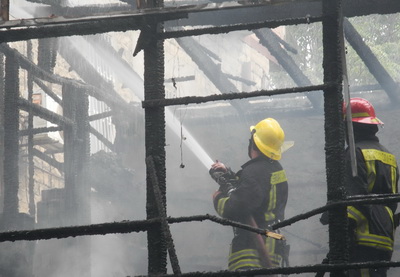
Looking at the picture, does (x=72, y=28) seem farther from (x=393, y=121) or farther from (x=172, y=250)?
(x=393, y=121)

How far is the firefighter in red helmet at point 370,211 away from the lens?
487 centimetres

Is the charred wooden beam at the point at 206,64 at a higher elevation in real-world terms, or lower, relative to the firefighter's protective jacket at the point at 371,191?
higher

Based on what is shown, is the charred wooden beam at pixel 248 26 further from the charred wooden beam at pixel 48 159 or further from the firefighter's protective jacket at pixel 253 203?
the charred wooden beam at pixel 48 159

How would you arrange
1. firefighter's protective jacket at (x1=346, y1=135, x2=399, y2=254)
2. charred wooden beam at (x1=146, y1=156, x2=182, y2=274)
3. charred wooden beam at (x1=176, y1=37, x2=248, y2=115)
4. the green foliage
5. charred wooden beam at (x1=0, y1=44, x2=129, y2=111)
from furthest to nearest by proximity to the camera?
the green foliage, charred wooden beam at (x1=176, y1=37, x2=248, y2=115), charred wooden beam at (x1=0, y1=44, x2=129, y2=111), firefighter's protective jacket at (x1=346, y1=135, x2=399, y2=254), charred wooden beam at (x1=146, y1=156, x2=182, y2=274)

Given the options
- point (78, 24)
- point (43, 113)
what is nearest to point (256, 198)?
point (78, 24)

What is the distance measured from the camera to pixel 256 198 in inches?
241

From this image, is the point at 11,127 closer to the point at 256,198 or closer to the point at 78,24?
the point at 256,198

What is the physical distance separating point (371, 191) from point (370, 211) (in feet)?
0.54

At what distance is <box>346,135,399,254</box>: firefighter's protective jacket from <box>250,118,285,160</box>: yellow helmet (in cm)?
148

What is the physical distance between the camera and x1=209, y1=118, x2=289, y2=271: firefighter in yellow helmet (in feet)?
20.0

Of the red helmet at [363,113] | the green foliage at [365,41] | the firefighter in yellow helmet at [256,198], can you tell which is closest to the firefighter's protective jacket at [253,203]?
the firefighter in yellow helmet at [256,198]

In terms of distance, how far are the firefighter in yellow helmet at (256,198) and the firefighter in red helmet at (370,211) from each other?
1.26 meters

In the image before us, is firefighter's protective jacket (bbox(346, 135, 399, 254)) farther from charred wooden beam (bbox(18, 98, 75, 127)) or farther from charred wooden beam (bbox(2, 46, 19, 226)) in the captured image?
charred wooden beam (bbox(18, 98, 75, 127))

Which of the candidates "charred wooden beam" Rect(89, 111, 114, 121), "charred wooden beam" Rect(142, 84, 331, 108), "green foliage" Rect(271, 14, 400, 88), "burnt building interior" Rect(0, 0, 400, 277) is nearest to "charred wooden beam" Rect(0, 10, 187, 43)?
"charred wooden beam" Rect(142, 84, 331, 108)
